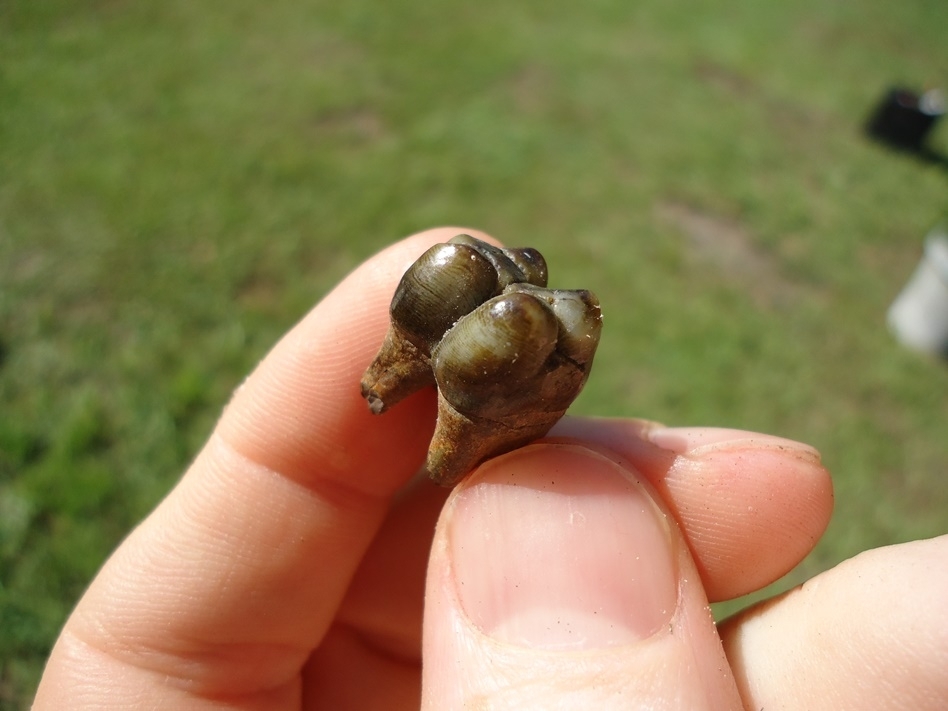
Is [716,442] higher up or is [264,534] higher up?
[716,442]

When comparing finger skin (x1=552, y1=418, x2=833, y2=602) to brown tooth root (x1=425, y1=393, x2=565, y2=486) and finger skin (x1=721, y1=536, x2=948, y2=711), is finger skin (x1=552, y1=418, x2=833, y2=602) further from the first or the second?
brown tooth root (x1=425, y1=393, x2=565, y2=486)

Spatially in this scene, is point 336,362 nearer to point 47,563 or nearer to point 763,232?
point 47,563

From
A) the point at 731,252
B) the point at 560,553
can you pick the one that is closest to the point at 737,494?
the point at 560,553

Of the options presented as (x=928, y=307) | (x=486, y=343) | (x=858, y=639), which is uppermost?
(x=486, y=343)

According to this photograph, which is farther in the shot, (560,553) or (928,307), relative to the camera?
(928,307)

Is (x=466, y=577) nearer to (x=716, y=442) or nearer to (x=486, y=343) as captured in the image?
(x=486, y=343)

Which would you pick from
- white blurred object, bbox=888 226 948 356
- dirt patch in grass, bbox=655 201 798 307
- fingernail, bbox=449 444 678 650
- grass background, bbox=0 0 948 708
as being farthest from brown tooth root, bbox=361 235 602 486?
white blurred object, bbox=888 226 948 356

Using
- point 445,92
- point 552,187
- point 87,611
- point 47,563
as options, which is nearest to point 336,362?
point 87,611
